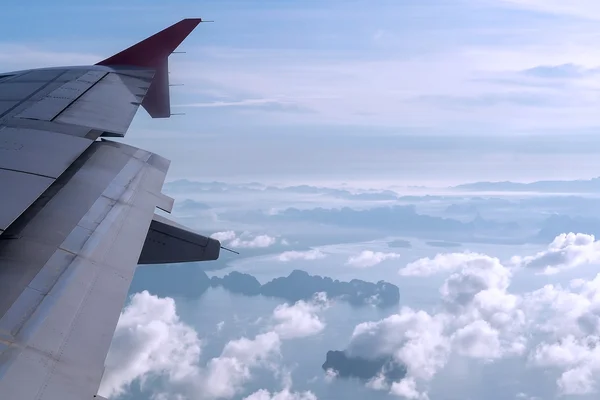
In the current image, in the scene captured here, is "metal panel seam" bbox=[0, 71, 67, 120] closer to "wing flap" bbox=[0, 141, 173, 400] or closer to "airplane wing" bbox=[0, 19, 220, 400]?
"airplane wing" bbox=[0, 19, 220, 400]

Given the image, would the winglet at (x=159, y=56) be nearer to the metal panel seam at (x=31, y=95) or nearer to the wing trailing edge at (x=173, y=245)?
the metal panel seam at (x=31, y=95)

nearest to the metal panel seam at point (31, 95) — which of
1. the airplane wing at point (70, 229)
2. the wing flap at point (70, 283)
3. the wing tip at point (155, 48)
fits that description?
the airplane wing at point (70, 229)

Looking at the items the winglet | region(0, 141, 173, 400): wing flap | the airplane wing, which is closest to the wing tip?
the winglet

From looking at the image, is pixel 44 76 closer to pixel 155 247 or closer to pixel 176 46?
pixel 176 46

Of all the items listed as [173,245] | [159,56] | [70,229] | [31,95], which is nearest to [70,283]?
[70,229]

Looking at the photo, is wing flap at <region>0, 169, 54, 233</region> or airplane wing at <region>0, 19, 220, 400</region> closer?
airplane wing at <region>0, 19, 220, 400</region>

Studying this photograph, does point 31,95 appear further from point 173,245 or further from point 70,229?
point 70,229
